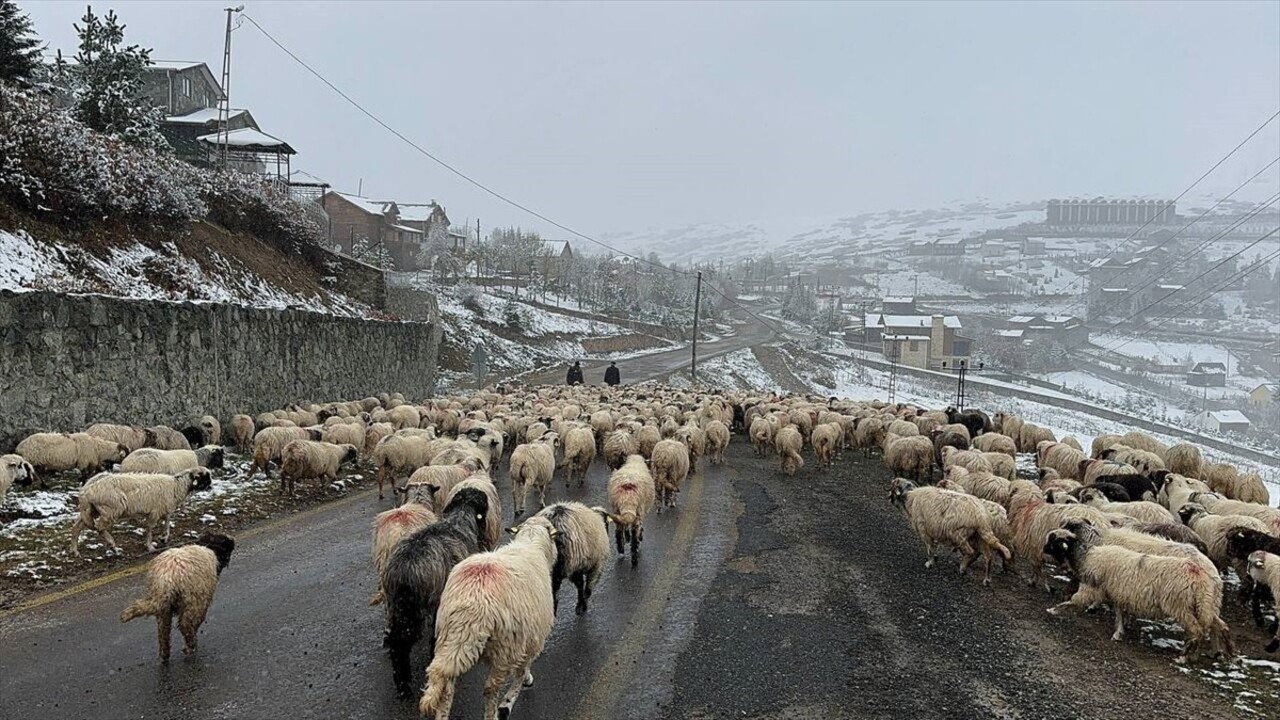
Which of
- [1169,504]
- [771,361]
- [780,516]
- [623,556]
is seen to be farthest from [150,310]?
[771,361]

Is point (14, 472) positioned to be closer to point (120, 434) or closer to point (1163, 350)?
point (120, 434)

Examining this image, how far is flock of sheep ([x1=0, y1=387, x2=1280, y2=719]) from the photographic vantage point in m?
6.36

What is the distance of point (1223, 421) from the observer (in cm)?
7188

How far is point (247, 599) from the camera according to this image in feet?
27.7

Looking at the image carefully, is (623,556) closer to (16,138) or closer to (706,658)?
(706,658)

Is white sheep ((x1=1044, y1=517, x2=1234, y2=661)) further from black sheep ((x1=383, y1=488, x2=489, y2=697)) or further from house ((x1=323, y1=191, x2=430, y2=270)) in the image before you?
house ((x1=323, y1=191, x2=430, y2=270))

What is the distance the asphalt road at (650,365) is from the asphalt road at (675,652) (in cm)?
3666

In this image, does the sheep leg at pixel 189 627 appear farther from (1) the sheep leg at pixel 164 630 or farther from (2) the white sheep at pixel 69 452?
(2) the white sheep at pixel 69 452

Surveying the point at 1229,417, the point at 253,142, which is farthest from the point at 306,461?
the point at 1229,417

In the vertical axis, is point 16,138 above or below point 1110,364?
above

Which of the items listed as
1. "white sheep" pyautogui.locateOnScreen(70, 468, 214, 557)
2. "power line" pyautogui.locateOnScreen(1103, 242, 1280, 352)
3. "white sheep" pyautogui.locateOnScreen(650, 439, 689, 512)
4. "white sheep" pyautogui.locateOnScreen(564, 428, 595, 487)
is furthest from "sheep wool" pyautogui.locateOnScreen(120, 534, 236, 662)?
"power line" pyautogui.locateOnScreen(1103, 242, 1280, 352)

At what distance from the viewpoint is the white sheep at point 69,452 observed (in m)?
12.1

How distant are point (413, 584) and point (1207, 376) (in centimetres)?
11437

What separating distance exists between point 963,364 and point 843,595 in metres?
24.9
